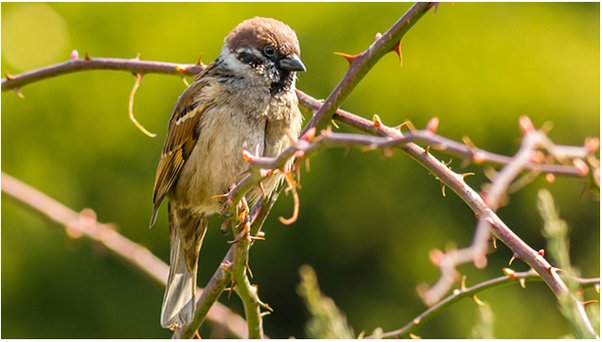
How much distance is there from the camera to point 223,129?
288 centimetres

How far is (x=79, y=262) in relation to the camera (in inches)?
194

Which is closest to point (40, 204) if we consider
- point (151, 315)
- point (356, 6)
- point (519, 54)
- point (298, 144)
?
point (298, 144)

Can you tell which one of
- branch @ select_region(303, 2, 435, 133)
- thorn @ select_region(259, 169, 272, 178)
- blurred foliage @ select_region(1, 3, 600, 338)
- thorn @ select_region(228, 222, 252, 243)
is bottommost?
thorn @ select_region(259, 169, 272, 178)

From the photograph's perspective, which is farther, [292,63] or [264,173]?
[292,63]

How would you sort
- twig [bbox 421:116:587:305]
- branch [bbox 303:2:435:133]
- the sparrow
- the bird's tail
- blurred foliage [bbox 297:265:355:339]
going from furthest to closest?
1. the sparrow
2. the bird's tail
3. branch [bbox 303:2:435:133]
4. blurred foliage [bbox 297:265:355:339]
5. twig [bbox 421:116:587:305]

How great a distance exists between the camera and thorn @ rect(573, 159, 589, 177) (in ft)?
3.49

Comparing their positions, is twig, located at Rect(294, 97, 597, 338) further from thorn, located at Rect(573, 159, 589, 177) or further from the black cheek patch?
the black cheek patch

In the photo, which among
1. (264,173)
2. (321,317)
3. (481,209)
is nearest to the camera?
(321,317)

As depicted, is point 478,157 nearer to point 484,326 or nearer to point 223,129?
point 484,326

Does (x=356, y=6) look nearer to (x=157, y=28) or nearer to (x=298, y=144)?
(x=157, y=28)

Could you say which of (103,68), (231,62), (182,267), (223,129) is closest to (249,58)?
(231,62)

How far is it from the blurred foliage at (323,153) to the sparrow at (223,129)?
1604 millimetres

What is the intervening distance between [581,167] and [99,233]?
68.3 inches

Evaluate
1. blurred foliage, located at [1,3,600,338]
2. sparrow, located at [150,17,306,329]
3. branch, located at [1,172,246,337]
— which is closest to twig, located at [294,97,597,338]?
branch, located at [1,172,246,337]
